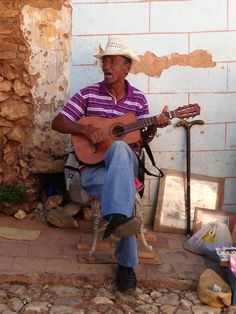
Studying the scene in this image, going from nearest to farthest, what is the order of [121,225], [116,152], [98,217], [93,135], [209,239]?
1. [121,225]
2. [116,152]
3. [93,135]
4. [98,217]
5. [209,239]

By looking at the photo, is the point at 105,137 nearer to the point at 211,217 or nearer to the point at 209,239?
the point at 209,239

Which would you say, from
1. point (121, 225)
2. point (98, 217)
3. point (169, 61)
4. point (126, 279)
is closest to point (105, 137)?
point (98, 217)

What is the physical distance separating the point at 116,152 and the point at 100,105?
32.5 inches

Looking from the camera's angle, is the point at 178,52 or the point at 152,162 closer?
the point at 152,162

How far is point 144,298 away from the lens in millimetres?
3797

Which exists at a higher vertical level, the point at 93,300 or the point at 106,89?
the point at 106,89

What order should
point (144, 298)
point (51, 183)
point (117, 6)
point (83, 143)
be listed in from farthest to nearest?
point (51, 183) < point (117, 6) < point (83, 143) < point (144, 298)

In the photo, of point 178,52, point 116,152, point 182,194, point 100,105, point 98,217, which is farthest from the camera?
point 182,194

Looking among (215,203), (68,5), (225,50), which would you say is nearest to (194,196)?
(215,203)

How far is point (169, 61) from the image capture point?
491cm

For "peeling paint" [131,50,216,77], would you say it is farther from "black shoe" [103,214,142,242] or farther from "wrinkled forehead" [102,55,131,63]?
"black shoe" [103,214,142,242]

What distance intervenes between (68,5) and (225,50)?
138 cm

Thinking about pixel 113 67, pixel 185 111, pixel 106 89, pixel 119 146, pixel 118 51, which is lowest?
pixel 119 146

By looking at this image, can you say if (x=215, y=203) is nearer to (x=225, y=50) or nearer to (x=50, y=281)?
(x=225, y=50)
